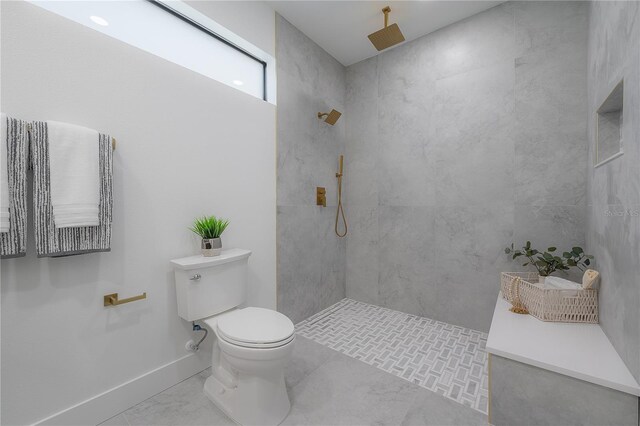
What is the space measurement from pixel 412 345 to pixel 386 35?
7.75 feet

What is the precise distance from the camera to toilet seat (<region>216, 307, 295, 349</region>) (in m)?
1.22

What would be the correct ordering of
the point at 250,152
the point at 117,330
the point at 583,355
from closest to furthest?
the point at 583,355 < the point at 117,330 < the point at 250,152

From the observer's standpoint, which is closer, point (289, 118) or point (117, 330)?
point (117, 330)

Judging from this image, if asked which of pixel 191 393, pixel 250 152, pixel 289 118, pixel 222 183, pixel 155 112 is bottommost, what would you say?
pixel 191 393

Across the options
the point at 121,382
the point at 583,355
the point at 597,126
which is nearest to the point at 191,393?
the point at 121,382

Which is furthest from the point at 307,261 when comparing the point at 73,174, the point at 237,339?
the point at 73,174

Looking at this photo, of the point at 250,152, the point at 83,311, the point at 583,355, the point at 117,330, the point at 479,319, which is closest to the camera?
the point at 583,355

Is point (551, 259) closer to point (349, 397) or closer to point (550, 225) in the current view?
point (550, 225)

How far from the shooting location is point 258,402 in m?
1.29

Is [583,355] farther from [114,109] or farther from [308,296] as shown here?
[114,109]

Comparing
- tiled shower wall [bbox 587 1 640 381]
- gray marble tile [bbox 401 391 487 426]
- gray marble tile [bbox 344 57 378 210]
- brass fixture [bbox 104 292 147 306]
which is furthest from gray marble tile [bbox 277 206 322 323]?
tiled shower wall [bbox 587 1 640 381]

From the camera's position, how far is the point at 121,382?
1.39 m

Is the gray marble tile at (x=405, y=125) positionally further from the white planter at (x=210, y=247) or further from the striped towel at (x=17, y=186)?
the striped towel at (x=17, y=186)

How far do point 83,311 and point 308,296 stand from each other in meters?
1.63
